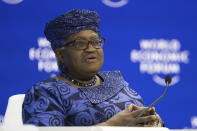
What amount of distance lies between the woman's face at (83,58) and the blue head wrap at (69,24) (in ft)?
0.09

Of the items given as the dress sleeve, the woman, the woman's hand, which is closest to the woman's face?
the woman

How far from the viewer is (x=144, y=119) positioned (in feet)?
4.61

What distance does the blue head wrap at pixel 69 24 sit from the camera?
1.63m

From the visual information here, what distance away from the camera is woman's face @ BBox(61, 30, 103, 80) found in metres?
1.62

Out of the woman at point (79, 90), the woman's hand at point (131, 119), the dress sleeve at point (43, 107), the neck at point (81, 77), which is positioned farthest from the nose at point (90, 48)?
the woman's hand at point (131, 119)

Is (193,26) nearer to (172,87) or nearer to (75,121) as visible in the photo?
(172,87)

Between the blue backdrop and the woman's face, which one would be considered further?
the blue backdrop

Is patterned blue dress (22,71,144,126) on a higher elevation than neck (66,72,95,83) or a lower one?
lower

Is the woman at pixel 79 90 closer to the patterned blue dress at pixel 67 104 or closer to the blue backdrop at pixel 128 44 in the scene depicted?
the patterned blue dress at pixel 67 104

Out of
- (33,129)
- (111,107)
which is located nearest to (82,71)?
(111,107)

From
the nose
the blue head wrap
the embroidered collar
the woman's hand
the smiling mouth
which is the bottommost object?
the woman's hand

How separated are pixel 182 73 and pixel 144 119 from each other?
4.89 ft

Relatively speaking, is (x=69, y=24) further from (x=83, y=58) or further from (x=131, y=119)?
(x=131, y=119)

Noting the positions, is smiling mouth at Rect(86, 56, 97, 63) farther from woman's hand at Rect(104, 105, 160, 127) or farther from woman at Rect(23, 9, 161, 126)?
woman's hand at Rect(104, 105, 160, 127)
